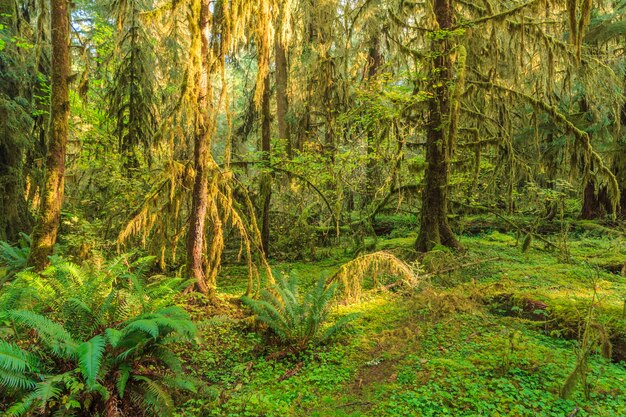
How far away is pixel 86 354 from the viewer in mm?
2633

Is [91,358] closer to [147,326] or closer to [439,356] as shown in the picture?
[147,326]

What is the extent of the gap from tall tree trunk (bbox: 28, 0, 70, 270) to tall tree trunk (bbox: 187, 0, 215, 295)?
7.81 ft

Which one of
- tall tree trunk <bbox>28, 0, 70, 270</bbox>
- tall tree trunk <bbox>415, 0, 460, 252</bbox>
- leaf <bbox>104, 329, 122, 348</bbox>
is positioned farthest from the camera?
tall tree trunk <bbox>415, 0, 460, 252</bbox>

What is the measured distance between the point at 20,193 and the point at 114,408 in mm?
8358

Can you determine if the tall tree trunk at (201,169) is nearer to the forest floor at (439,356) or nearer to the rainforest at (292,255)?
the rainforest at (292,255)

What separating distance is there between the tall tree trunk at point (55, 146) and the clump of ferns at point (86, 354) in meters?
2.11

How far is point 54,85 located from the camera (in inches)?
224

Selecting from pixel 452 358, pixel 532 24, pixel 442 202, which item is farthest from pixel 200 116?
pixel 532 24

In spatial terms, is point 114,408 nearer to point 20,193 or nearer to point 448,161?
point 448,161

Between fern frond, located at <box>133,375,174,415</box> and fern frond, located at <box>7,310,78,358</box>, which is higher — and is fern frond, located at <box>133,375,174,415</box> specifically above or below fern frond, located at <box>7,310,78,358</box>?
below

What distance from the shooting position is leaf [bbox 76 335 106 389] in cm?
251

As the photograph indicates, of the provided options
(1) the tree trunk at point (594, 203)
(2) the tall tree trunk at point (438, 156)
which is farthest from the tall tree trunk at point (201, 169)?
(1) the tree trunk at point (594, 203)

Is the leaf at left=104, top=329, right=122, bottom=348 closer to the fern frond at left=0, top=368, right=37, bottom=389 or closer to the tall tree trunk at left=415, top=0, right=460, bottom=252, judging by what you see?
the fern frond at left=0, top=368, right=37, bottom=389

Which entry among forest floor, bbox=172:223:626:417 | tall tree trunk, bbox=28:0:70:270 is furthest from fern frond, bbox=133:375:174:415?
tall tree trunk, bbox=28:0:70:270
